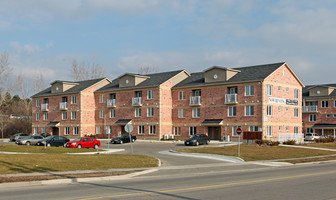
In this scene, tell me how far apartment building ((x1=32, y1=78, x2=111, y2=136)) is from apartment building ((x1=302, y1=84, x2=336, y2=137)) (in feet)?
125

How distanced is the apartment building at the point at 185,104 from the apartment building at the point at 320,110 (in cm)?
1702

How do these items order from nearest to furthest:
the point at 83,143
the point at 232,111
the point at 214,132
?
the point at 83,143
the point at 232,111
the point at 214,132

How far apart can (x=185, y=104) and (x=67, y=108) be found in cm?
2234

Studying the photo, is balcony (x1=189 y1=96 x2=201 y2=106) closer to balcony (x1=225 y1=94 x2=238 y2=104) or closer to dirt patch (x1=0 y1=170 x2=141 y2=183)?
balcony (x1=225 y1=94 x2=238 y2=104)

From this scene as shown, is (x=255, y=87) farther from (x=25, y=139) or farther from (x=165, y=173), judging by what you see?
(x=165, y=173)

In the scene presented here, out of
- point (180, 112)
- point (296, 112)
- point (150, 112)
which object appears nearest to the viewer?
point (296, 112)

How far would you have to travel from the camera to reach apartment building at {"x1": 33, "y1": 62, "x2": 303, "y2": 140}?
174 ft

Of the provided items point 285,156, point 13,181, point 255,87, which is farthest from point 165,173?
point 255,87

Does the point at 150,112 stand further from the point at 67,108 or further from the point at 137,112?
the point at 67,108

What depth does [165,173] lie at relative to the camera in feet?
70.5

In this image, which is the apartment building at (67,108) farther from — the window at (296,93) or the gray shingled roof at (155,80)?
the window at (296,93)

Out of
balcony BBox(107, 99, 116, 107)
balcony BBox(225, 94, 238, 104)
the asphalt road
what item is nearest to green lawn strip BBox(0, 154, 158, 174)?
the asphalt road

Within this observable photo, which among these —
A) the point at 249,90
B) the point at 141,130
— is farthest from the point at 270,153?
the point at 141,130

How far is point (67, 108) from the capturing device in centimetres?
6962
